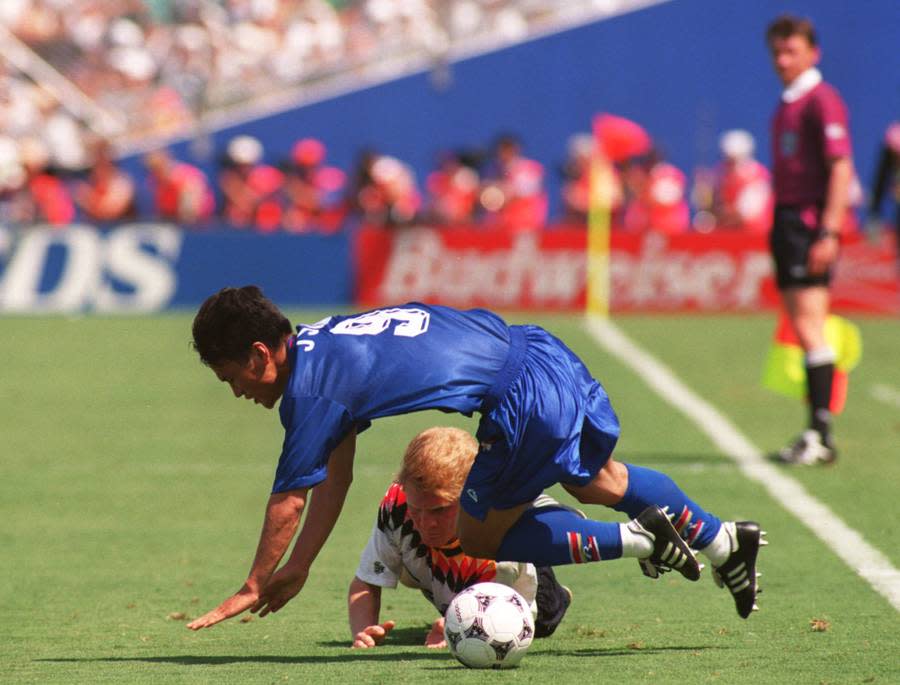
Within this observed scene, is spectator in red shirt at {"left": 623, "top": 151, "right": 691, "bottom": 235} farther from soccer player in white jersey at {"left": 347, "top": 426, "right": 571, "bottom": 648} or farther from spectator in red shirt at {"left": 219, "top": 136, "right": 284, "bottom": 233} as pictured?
soccer player in white jersey at {"left": 347, "top": 426, "right": 571, "bottom": 648}

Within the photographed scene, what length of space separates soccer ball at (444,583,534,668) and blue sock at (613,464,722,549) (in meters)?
0.50

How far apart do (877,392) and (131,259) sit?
976cm

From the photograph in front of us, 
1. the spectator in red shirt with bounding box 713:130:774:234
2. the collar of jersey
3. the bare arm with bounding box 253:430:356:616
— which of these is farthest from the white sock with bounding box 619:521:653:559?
the spectator in red shirt with bounding box 713:130:774:234

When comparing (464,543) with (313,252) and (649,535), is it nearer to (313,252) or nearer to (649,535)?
(649,535)

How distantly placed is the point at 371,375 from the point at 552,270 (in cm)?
1520

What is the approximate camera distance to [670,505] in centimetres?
527

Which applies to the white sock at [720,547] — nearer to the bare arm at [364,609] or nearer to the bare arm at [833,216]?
the bare arm at [364,609]

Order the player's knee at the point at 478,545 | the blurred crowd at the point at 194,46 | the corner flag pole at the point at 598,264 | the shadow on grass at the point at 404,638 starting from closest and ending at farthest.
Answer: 1. the player's knee at the point at 478,545
2. the shadow on grass at the point at 404,638
3. the corner flag pole at the point at 598,264
4. the blurred crowd at the point at 194,46

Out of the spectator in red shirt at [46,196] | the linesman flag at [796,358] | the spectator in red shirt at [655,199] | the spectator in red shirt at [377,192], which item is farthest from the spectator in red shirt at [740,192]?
the linesman flag at [796,358]

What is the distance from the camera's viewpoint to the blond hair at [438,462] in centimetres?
510

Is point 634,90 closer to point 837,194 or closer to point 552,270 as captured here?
point 552,270

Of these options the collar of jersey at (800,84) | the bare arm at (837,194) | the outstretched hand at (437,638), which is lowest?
the outstretched hand at (437,638)

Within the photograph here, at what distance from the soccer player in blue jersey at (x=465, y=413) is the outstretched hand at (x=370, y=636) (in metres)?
0.46

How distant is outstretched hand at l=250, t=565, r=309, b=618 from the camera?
4859mm
